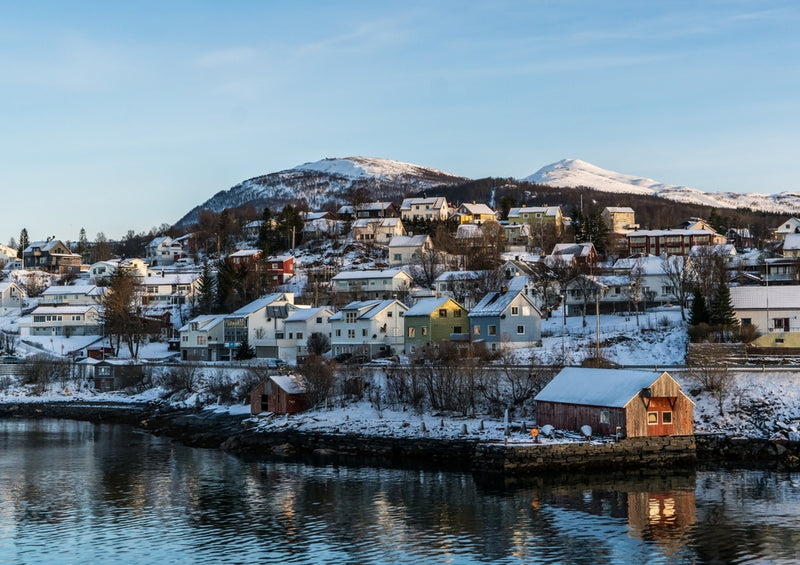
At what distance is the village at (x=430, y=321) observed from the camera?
155 ft

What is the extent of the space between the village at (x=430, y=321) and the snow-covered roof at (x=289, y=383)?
0.11m

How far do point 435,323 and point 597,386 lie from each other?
2625cm

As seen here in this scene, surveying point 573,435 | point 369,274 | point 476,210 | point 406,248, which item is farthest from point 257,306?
point 476,210

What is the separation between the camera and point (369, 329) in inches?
2689

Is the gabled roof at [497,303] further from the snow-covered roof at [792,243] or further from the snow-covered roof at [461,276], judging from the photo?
the snow-covered roof at [792,243]

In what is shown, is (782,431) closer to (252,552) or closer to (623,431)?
(623,431)

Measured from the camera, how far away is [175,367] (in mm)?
67812

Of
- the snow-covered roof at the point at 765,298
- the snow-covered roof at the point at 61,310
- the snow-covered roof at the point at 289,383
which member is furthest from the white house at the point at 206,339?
the snow-covered roof at the point at 765,298

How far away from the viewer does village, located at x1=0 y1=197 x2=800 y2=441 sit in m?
47.1

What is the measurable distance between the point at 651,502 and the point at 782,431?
12.8m

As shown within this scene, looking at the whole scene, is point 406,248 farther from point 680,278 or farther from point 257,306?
point 680,278

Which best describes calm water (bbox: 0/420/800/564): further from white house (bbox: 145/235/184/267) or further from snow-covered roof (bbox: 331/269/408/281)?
white house (bbox: 145/235/184/267)

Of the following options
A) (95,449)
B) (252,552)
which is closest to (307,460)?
(95,449)

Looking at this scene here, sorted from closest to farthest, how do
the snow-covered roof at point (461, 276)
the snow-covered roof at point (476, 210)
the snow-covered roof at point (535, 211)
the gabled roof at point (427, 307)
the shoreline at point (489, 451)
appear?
the shoreline at point (489, 451)
the gabled roof at point (427, 307)
the snow-covered roof at point (461, 276)
the snow-covered roof at point (535, 211)
the snow-covered roof at point (476, 210)
